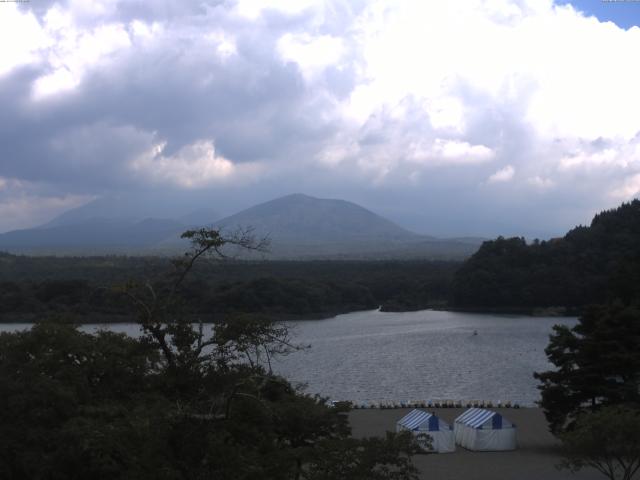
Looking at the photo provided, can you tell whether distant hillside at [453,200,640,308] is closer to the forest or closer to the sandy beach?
the forest

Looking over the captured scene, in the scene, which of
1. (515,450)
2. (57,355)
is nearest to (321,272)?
(515,450)

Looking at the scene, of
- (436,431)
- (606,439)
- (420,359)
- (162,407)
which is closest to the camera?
(162,407)

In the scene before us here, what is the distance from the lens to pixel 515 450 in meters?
16.4

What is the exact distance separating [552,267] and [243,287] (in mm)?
22517

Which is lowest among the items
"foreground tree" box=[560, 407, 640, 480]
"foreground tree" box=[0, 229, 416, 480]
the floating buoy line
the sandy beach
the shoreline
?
the floating buoy line

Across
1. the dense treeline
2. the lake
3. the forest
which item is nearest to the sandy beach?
the lake

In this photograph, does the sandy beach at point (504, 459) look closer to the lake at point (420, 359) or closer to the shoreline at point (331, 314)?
the lake at point (420, 359)

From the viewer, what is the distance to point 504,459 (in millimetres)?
15461

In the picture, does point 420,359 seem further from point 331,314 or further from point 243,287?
point 331,314

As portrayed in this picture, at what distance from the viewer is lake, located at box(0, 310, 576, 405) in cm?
2581

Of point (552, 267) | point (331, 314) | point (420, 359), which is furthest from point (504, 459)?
point (552, 267)

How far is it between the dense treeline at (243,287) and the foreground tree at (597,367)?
1689cm

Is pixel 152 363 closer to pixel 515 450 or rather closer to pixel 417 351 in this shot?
pixel 515 450

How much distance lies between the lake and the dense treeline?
2646mm
